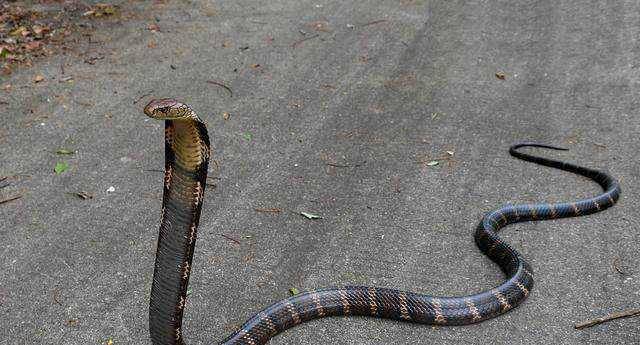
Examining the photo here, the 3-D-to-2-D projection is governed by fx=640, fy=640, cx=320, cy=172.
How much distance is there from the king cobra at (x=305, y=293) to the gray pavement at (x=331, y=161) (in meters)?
0.10

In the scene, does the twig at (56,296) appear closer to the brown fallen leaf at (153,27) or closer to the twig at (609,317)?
the twig at (609,317)

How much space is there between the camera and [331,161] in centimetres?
601

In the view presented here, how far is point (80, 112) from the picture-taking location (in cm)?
661

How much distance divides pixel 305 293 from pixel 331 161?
2.00m

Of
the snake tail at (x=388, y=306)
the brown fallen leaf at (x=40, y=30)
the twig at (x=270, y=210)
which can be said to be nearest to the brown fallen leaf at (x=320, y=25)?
the brown fallen leaf at (x=40, y=30)

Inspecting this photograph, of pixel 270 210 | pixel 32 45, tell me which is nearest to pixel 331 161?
pixel 270 210

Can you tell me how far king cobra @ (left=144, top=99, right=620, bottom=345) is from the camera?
2.83 meters

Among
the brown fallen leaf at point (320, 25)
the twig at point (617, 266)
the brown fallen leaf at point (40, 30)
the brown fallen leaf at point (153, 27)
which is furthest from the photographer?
the brown fallen leaf at point (320, 25)

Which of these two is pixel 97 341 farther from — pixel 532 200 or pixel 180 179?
pixel 532 200

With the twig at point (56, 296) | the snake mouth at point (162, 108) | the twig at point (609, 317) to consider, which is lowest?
the twig at point (56, 296)

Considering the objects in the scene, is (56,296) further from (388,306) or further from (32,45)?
(32,45)

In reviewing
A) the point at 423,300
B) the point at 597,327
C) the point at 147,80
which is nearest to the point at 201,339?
the point at 423,300

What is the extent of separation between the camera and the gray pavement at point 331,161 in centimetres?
432

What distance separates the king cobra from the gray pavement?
0.10 metres
